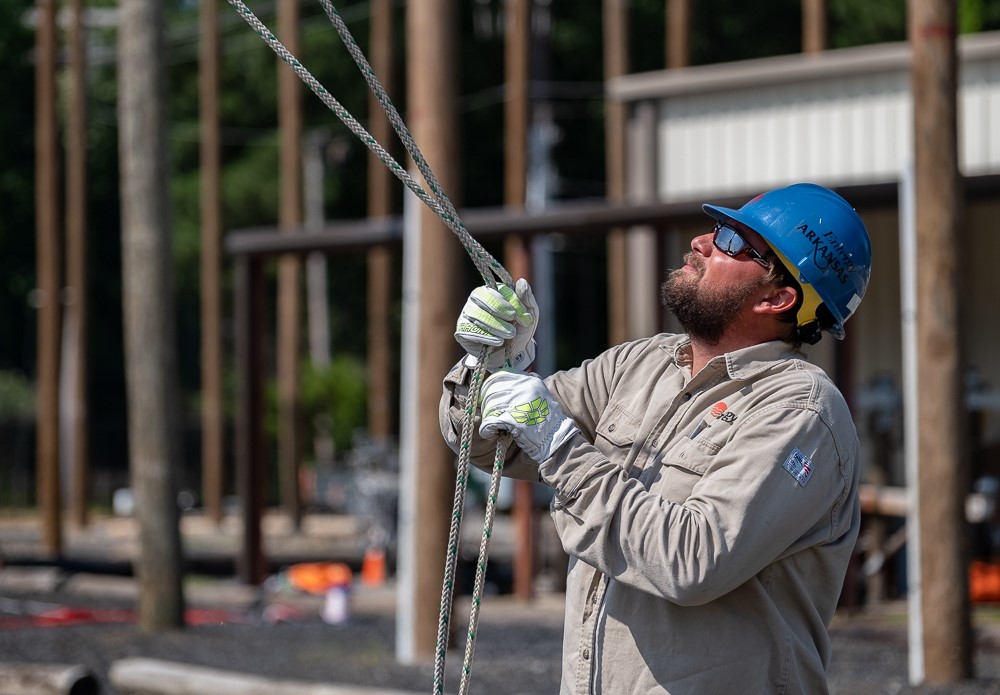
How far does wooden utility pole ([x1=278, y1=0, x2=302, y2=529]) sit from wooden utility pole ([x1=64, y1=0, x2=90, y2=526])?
259cm

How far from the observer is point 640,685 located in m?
2.96

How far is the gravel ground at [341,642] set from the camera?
7250 millimetres

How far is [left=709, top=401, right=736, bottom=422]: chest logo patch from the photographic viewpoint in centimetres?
299

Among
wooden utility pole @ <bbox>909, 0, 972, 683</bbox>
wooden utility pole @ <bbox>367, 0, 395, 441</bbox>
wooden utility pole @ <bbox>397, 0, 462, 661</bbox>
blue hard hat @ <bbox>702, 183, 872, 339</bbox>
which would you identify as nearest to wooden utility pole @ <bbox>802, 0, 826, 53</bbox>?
wooden utility pole @ <bbox>367, 0, 395, 441</bbox>

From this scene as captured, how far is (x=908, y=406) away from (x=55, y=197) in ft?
37.7

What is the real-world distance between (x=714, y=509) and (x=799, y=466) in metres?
0.19

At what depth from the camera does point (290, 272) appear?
2186cm

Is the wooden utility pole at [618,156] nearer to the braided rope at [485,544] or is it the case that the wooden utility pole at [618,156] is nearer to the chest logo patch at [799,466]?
the braided rope at [485,544]

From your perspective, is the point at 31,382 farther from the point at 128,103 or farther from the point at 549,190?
the point at 128,103

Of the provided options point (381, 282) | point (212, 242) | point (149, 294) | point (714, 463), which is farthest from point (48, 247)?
point (714, 463)

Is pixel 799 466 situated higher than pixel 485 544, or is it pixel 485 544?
pixel 799 466

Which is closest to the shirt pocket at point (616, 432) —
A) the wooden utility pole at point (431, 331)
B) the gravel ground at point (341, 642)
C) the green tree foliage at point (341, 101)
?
the gravel ground at point (341, 642)

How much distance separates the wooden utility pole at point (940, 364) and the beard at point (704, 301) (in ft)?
12.3

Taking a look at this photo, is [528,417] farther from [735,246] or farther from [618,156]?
[618,156]
